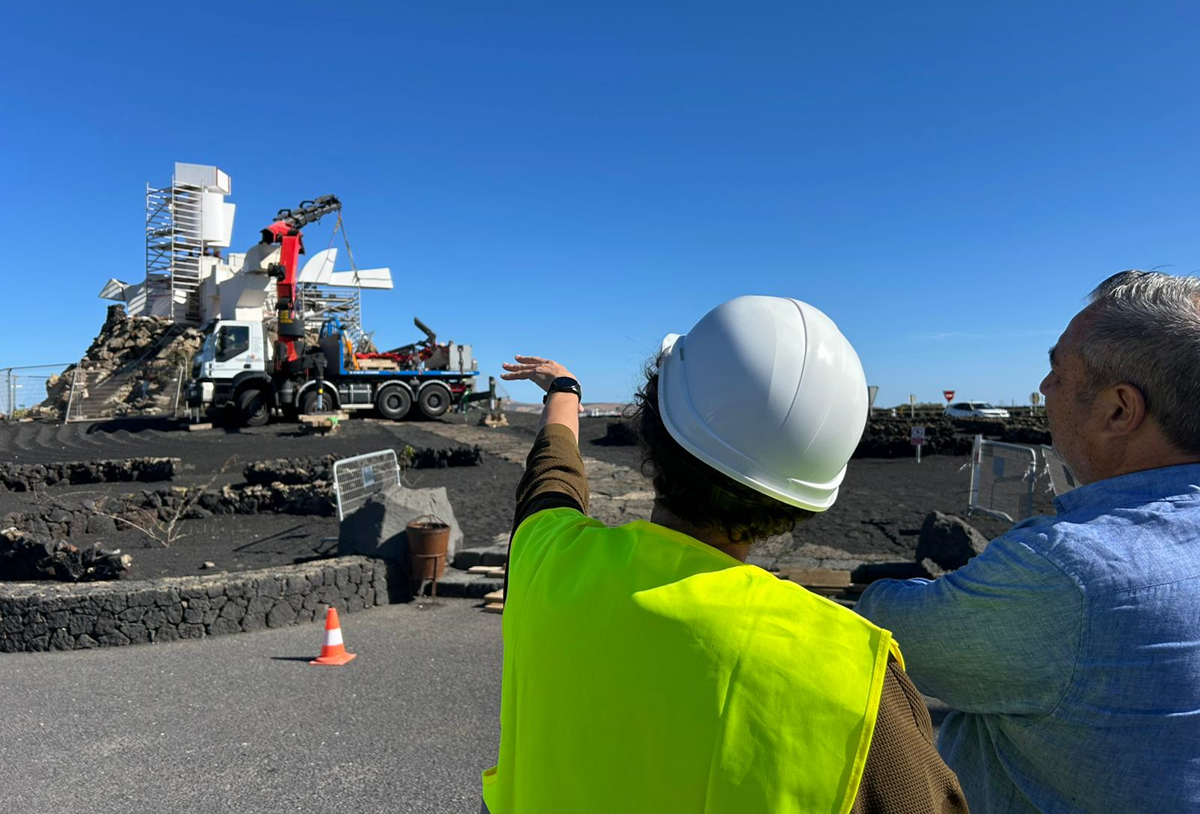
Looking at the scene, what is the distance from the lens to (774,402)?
43.7 inches

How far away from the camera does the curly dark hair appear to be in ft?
3.78

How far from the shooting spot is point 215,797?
3762 millimetres

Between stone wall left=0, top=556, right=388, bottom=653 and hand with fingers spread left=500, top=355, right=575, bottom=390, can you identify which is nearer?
hand with fingers spread left=500, top=355, right=575, bottom=390

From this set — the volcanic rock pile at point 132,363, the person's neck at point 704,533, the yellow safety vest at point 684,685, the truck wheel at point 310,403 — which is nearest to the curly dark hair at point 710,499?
the person's neck at point 704,533

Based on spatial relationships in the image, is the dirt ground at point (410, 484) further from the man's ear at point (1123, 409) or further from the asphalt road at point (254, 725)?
the asphalt road at point (254, 725)

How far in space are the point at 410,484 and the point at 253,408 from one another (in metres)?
11.3

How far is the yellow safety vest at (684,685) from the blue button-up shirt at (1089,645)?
0.31 m

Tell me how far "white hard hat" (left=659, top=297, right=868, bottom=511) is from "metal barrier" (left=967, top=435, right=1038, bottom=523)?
9232 mm

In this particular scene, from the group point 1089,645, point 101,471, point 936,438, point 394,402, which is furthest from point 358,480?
Answer: point 936,438

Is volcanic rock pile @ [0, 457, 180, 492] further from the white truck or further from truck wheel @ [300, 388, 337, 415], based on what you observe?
truck wheel @ [300, 388, 337, 415]

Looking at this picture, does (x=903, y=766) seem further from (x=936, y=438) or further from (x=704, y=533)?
(x=936, y=438)

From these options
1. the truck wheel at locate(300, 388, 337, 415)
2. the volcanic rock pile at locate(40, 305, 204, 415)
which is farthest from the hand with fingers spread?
the volcanic rock pile at locate(40, 305, 204, 415)

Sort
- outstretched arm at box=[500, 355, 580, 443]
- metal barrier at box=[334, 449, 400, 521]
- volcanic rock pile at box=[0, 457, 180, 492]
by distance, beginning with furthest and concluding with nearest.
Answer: volcanic rock pile at box=[0, 457, 180, 492]
metal barrier at box=[334, 449, 400, 521]
outstretched arm at box=[500, 355, 580, 443]

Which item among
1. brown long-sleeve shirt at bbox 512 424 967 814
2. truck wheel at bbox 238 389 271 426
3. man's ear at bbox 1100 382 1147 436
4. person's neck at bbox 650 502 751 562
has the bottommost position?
truck wheel at bbox 238 389 271 426
